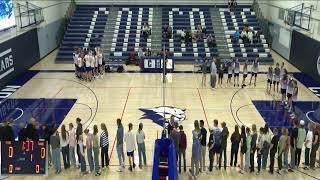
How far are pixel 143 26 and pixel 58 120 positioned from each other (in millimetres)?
14786

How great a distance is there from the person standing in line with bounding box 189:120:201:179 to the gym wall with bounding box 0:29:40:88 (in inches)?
502

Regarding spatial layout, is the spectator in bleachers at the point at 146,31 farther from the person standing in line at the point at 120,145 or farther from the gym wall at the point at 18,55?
the person standing in line at the point at 120,145

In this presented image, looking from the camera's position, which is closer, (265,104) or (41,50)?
(265,104)

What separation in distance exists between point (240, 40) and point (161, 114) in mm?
13973

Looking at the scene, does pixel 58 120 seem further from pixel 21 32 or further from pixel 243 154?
pixel 21 32

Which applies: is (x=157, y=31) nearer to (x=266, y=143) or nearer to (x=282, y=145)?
(x=266, y=143)

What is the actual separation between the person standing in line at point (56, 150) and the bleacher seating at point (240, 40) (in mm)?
17578

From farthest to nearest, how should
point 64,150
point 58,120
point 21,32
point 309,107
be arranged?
point 21,32 < point 309,107 < point 58,120 < point 64,150

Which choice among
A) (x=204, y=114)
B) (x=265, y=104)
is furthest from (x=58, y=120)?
(x=265, y=104)

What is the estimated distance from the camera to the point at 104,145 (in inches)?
416

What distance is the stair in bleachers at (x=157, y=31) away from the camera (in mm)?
26883

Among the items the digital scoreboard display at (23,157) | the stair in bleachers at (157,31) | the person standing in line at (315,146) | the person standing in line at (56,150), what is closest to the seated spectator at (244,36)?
the stair in bleachers at (157,31)

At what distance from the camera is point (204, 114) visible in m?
15.6

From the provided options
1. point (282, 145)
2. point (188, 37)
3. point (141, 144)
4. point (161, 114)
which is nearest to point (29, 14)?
point (188, 37)
